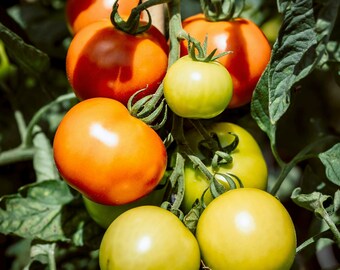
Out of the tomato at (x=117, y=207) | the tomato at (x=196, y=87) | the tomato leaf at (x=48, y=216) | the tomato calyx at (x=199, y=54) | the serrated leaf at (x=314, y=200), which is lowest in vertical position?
the tomato leaf at (x=48, y=216)

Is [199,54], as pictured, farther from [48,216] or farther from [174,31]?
[48,216]

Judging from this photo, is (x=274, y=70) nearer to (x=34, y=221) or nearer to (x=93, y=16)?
(x=93, y=16)

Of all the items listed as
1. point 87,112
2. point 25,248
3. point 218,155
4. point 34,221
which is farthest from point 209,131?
point 25,248

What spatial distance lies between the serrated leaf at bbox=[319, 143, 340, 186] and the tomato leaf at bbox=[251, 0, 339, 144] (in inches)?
4.1

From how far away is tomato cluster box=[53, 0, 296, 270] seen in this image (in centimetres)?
72

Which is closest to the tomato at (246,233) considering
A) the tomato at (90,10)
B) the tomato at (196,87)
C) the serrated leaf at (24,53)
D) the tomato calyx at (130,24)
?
the tomato at (196,87)

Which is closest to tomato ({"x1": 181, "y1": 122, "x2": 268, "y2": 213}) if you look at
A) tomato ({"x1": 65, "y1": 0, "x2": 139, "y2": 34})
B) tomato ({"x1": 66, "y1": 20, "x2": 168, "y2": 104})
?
tomato ({"x1": 66, "y1": 20, "x2": 168, "y2": 104})

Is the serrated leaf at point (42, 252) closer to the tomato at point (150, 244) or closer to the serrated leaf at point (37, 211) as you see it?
the serrated leaf at point (37, 211)

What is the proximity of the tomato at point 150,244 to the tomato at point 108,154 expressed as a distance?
0.04m

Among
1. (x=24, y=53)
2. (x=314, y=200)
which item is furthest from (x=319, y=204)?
(x=24, y=53)

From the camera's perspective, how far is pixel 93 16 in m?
0.94

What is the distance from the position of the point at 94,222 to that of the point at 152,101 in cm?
29

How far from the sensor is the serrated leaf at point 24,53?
1.00 meters

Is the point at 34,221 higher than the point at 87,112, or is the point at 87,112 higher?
the point at 87,112
